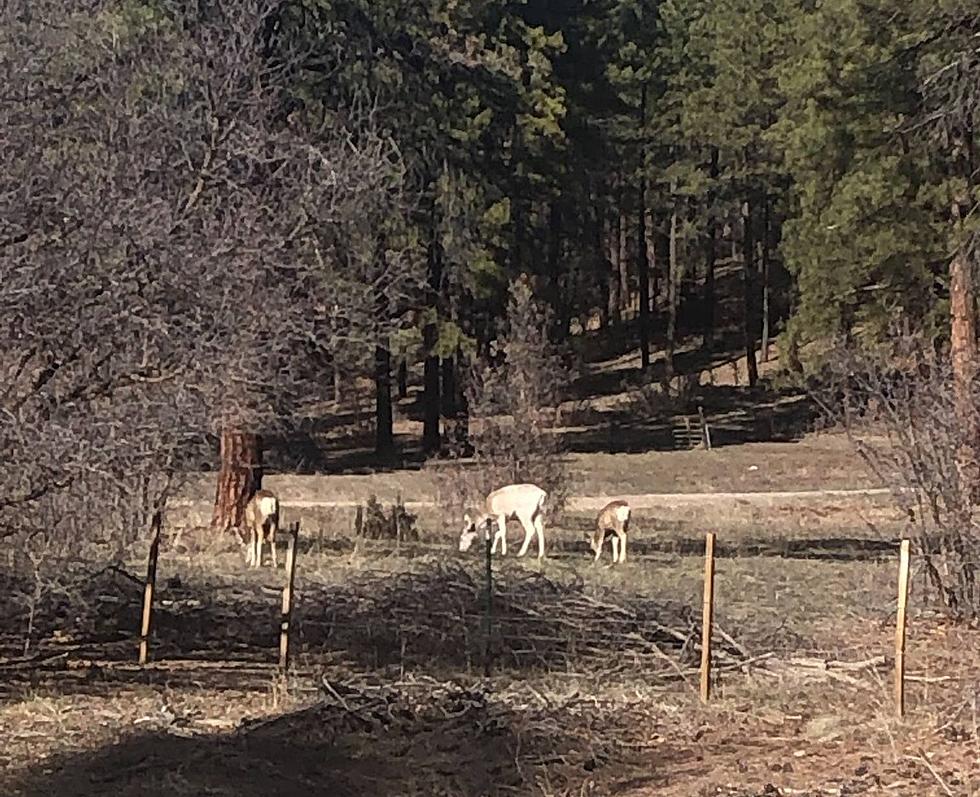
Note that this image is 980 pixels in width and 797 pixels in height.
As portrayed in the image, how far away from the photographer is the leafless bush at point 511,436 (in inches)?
925

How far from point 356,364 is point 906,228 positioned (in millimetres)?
18074

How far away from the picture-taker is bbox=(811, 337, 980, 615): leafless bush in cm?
1271

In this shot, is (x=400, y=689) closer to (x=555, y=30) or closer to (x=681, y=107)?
(x=555, y=30)

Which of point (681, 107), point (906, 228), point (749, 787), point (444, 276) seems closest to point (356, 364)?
point (749, 787)

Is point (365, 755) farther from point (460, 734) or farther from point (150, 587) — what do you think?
point (150, 587)

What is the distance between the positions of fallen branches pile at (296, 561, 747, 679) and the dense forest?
2143 millimetres

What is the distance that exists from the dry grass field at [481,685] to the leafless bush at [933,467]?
372 mm

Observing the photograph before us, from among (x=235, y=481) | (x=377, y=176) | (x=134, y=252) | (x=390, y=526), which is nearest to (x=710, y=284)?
(x=390, y=526)

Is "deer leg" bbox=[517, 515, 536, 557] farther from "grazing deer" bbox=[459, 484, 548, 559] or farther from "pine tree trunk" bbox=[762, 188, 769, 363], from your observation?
"pine tree trunk" bbox=[762, 188, 769, 363]

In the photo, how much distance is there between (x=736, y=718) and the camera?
10352 millimetres

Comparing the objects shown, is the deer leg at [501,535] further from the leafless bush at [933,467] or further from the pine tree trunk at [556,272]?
the pine tree trunk at [556,272]

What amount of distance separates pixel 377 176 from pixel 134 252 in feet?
8.88

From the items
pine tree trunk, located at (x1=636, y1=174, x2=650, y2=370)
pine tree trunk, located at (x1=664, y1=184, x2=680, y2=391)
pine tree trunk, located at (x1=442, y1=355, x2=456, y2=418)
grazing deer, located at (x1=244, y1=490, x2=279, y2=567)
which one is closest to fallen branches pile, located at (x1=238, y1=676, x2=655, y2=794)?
grazing deer, located at (x1=244, y1=490, x2=279, y2=567)

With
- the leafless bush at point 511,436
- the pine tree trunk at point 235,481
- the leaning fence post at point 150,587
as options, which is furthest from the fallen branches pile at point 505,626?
the leafless bush at point 511,436
